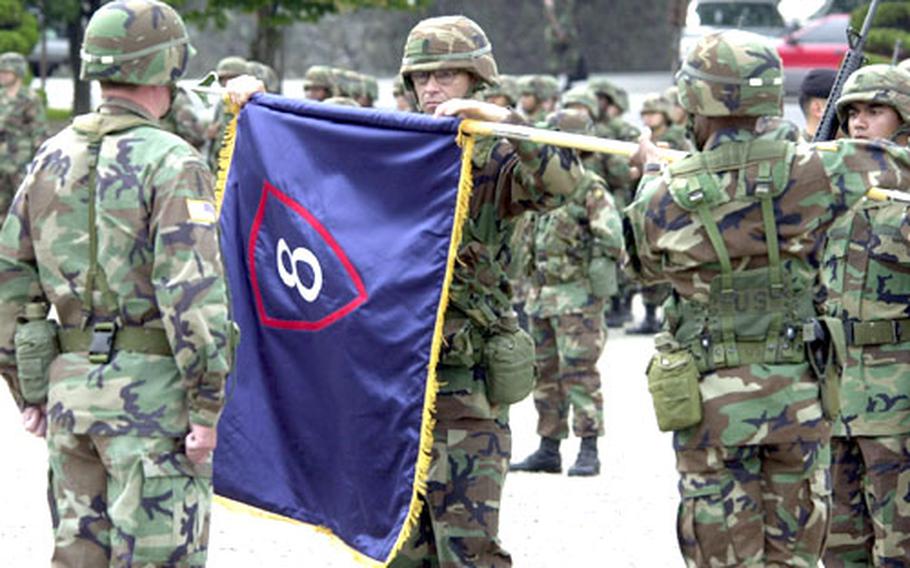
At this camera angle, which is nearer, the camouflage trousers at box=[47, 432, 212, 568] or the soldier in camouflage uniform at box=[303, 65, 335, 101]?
the camouflage trousers at box=[47, 432, 212, 568]

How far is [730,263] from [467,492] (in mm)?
1234

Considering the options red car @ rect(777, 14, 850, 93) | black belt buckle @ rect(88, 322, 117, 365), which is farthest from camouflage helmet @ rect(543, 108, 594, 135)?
red car @ rect(777, 14, 850, 93)

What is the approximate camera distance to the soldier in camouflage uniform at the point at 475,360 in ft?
21.8

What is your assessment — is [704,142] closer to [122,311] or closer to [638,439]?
[122,311]

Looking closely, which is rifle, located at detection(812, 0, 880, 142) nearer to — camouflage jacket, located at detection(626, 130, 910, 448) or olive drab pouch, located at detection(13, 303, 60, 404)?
camouflage jacket, located at detection(626, 130, 910, 448)

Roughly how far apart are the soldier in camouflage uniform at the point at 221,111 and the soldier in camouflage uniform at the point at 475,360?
6738mm

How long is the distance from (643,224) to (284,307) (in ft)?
4.77

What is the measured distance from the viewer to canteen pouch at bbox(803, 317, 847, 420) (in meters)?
6.25

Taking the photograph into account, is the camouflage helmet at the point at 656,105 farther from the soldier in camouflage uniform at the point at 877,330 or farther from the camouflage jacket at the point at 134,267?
the camouflage jacket at the point at 134,267

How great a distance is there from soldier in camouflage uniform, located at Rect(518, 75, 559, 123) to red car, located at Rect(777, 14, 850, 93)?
10.7 metres

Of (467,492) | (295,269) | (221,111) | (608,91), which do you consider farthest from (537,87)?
(467,492)

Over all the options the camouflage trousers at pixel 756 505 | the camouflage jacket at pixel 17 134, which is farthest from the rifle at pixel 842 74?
the camouflage jacket at pixel 17 134

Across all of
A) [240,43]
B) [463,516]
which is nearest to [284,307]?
[463,516]

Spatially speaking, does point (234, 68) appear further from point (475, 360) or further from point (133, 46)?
point (133, 46)
